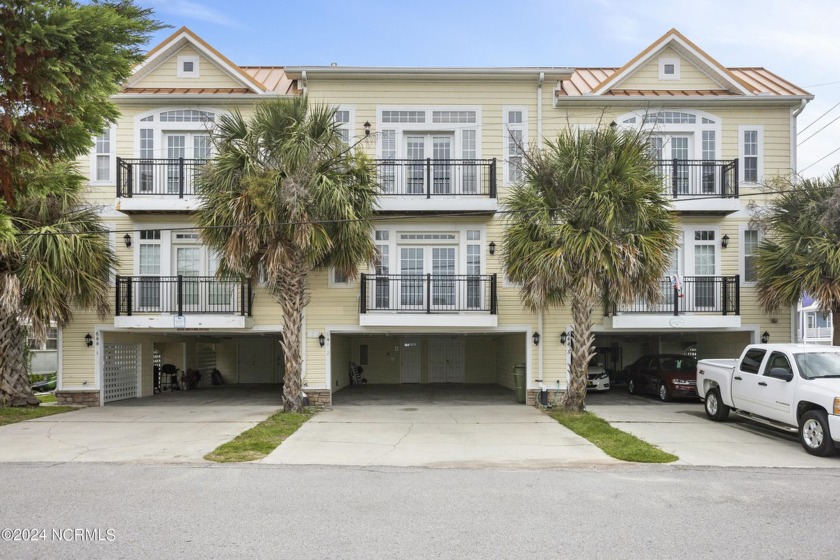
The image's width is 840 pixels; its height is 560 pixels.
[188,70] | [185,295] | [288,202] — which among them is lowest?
[185,295]

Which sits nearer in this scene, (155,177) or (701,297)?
(155,177)

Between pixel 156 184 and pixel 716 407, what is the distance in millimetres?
14875

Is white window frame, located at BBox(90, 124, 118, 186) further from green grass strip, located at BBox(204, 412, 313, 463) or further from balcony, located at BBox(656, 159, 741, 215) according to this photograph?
balcony, located at BBox(656, 159, 741, 215)

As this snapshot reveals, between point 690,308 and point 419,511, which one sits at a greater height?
point 690,308

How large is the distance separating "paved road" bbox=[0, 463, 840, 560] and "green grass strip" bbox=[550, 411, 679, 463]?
0.63m

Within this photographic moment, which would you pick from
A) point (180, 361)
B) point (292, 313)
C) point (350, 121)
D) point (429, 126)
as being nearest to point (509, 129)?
point (429, 126)

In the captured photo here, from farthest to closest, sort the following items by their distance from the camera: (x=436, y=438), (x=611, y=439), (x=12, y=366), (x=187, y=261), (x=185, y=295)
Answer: (x=187, y=261) → (x=185, y=295) → (x=12, y=366) → (x=436, y=438) → (x=611, y=439)

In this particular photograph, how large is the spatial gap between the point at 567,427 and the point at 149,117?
13.5 m

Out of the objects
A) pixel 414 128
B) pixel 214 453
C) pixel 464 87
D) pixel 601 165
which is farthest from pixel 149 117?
pixel 601 165

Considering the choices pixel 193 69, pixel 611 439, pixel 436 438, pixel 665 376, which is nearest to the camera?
pixel 611 439

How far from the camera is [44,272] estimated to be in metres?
14.7

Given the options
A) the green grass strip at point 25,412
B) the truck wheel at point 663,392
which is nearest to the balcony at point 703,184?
the truck wheel at point 663,392

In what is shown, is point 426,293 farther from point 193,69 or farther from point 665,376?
point 193,69

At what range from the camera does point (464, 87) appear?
57.6 ft
